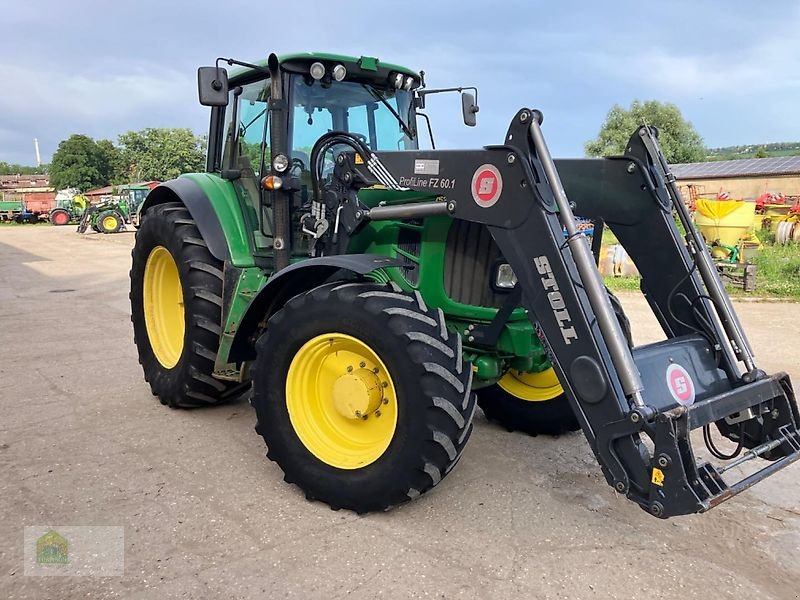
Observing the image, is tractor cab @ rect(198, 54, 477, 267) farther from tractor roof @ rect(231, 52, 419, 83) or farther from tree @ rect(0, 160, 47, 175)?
tree @ rect(0, 160, 47, 175)

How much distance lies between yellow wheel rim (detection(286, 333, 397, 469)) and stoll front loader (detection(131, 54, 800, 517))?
0.01 m

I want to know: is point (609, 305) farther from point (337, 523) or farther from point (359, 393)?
point (337, 523)

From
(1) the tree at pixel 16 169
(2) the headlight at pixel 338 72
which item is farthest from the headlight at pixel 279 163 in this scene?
(1) the tree at pixel 16 169

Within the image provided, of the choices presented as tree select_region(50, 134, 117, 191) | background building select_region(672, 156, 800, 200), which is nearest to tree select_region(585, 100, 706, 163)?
background building select_region(672, 156, 800, 200)

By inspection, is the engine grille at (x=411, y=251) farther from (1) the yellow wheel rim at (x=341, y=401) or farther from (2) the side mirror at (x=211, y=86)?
(2) the side mirror at (x=211, y=86)

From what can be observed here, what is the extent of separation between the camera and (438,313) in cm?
324

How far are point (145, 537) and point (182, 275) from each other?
194cm

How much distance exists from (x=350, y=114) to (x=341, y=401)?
2.03m

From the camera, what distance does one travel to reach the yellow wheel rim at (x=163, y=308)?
5.27 metres

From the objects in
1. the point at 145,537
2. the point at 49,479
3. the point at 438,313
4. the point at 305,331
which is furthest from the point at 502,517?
the point at 49,479

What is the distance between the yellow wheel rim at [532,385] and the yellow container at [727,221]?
10.3 metres

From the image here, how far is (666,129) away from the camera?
45.0m

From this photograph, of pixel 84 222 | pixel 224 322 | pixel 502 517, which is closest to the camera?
pixel 502 517

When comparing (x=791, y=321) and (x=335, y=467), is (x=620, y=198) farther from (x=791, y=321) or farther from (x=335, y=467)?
(x=791, y=321)
